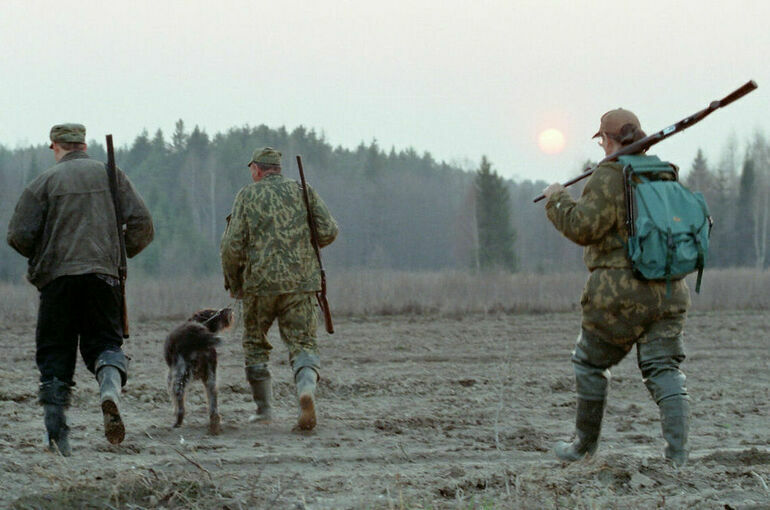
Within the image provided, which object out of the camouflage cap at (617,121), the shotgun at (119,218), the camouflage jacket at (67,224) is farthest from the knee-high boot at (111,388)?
the camouflage cap at (617,121)

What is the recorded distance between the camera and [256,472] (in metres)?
5.38

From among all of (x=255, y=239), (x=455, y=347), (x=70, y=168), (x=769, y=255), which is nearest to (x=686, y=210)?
(x=255, y=239)

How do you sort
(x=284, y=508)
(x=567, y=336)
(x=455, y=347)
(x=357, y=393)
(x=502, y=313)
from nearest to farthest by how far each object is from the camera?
(x=284, y=508)
(x=357, y=393)
(x=455, y=347)
(x=567, y=336)
(x=502, y=313)

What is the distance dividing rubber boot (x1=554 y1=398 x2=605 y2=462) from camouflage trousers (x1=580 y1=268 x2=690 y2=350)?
0.44 m

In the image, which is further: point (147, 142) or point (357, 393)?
point (147, 142)

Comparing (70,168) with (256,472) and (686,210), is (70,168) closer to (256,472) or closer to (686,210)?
(256,472)

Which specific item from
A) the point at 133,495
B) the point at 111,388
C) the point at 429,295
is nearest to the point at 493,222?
the point at 429,295

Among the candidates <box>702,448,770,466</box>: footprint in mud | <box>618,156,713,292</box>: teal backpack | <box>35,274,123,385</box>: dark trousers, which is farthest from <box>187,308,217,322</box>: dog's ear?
<box>702,448,770,466</box>: footprint in mud

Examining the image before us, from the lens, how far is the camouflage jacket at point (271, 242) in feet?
23.8

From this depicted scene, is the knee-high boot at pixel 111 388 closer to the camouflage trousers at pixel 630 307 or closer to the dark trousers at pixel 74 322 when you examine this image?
the dark trousers at pixel 74 322

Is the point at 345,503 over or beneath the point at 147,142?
beneath

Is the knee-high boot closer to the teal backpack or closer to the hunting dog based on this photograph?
the hunting dog

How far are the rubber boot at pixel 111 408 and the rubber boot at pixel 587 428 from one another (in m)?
2.90

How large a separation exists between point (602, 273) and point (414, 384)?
468cm
